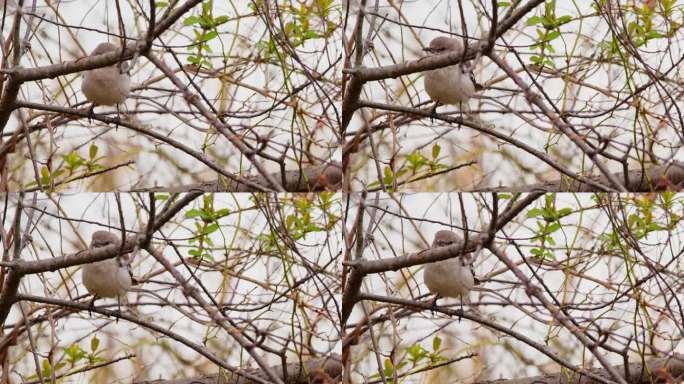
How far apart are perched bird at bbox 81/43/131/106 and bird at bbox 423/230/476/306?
2.45 ft

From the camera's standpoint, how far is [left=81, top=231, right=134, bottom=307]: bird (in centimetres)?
216

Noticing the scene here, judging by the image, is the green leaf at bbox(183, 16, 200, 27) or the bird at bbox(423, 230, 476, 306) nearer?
the bird at bbox(423, 230, 476, 306)

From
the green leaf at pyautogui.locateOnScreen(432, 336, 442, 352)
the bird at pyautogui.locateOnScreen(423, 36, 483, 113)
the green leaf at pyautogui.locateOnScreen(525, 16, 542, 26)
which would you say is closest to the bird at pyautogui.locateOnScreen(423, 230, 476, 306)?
the green leaf at pyautogui.locateOnScreen(432, 336, 442, 352)

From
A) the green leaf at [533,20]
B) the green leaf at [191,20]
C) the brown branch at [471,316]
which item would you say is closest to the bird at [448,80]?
the green leaf at [533,20]

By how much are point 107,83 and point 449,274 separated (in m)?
0.83

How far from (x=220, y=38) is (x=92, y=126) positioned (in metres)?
0.35

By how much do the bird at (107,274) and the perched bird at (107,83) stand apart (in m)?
0.30

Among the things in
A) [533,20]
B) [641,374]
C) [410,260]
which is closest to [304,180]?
[410,260]

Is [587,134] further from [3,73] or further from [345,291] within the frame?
[3,73]

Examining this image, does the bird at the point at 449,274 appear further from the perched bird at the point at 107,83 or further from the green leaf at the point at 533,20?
the perched bird at the point at 107,83

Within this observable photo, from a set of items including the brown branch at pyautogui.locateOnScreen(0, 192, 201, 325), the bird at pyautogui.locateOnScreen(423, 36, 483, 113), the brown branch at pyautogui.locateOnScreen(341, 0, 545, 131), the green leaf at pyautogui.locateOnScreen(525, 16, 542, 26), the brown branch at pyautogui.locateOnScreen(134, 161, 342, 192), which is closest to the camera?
the brown branch at pyautogui.locateOnScreen(341, 0, 545, 131)

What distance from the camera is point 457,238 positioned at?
2191mm

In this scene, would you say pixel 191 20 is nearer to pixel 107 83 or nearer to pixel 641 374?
pixel 107 83

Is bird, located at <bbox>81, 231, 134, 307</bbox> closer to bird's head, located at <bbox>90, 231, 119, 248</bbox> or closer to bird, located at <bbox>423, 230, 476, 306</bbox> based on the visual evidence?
bird's head, located at <bbox>90, 231, 119, 248</bbox>
